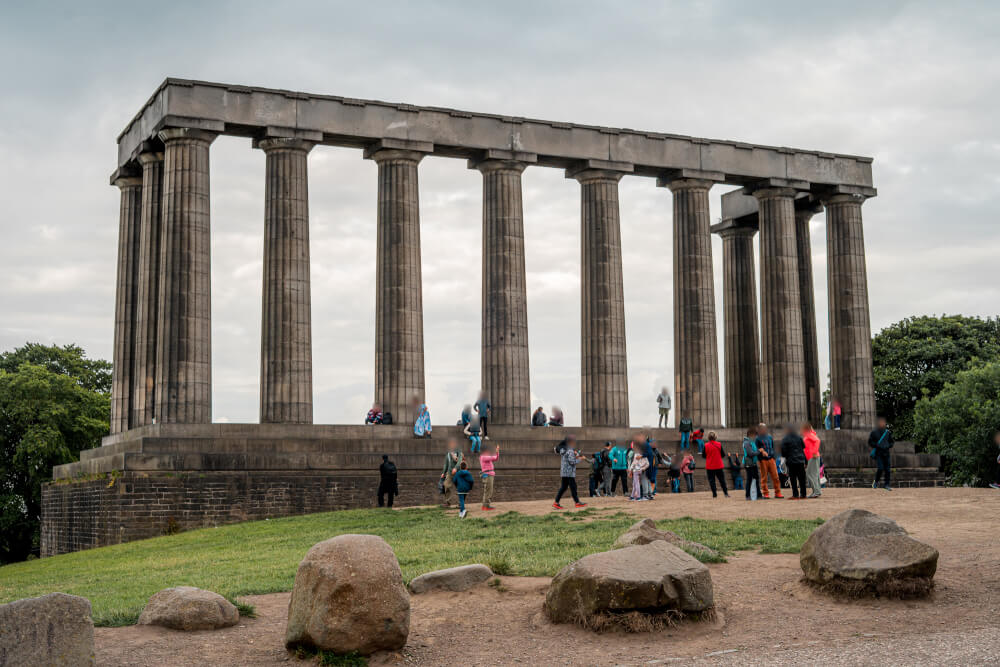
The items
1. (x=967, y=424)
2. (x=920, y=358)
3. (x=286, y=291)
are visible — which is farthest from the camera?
(x=920, y=358)

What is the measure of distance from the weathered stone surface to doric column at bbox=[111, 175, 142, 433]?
113 feet

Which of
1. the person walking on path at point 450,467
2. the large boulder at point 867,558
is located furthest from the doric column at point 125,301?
the large boulder at point 867,558

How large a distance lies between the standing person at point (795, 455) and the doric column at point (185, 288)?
23.3 meters

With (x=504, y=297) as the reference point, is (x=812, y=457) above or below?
below

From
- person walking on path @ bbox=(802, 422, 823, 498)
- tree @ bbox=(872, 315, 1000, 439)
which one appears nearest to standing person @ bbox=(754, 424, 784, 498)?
person walking on path @ bbox=(802, 422, 823, 498)

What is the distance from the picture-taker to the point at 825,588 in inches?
711

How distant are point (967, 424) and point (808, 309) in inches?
511

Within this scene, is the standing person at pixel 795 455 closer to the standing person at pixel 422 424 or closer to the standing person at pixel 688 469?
the standing person at pixel 688 469

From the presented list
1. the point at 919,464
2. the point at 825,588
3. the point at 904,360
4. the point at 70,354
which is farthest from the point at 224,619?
the point at 904,360

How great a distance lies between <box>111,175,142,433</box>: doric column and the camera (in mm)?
50375

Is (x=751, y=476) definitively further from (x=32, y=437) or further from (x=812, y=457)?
(x=32, y=437)

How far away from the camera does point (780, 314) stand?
5606 cm

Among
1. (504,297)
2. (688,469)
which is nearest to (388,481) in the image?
(688,469)

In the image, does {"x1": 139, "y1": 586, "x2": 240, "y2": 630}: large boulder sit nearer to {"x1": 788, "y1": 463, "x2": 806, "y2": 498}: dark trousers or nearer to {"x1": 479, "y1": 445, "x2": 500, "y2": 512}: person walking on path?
{"x1": 479, "y1": 445, "x2": 500, "y2": 512}: person walking on path
